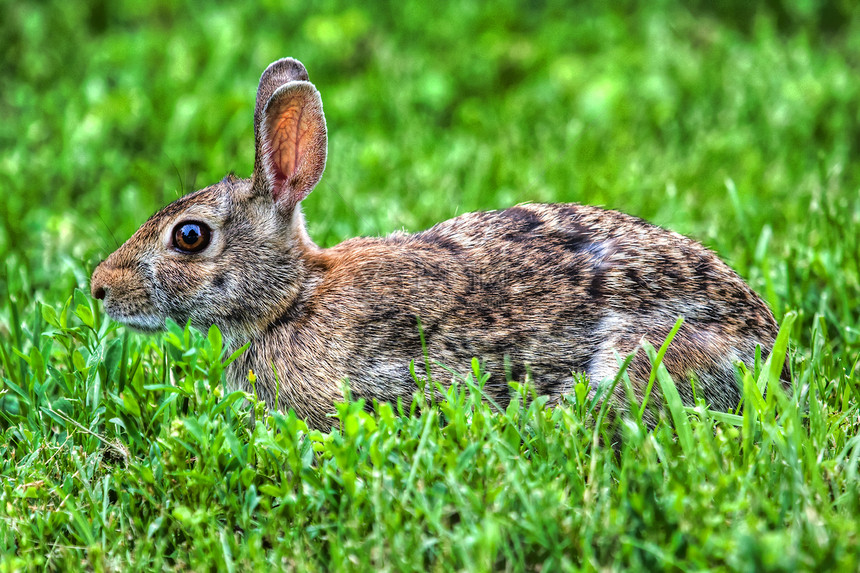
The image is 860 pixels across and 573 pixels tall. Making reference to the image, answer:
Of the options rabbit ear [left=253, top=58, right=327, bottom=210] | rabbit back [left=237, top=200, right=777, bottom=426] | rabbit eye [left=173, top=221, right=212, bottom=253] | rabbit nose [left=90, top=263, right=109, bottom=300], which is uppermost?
rabbit ear [left=253, top=58, right=327, bottom=210]

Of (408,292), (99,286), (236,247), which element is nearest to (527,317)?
(408,292)

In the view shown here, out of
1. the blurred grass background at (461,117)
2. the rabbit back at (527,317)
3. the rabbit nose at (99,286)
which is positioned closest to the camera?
the rabbit back at (527,317)

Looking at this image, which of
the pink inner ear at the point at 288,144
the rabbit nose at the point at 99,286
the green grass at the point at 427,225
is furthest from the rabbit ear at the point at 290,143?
the green grass at the point at 427,225

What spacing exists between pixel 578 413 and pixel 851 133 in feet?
15.2

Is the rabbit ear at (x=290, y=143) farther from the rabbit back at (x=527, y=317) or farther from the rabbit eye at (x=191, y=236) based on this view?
the rabbit back at (x=527, y=317)

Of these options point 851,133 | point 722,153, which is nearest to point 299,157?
point 722,153

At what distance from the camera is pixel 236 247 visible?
12.4 feet

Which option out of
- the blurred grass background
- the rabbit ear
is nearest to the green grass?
the blurred grass background

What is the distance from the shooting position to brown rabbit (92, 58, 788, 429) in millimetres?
3492

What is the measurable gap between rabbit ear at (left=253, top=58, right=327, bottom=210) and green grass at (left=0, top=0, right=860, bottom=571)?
0.82m

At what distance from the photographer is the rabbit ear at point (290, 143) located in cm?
371

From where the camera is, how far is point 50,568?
2781 millimetres

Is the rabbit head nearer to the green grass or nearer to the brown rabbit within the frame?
the brown rabbit

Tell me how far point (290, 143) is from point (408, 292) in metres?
0.79
